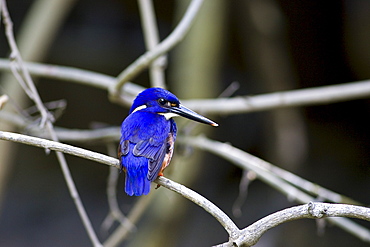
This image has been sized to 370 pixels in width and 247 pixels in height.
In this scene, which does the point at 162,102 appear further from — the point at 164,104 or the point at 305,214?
the point at 305,214

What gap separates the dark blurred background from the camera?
484cm

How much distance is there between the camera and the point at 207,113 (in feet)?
10.9

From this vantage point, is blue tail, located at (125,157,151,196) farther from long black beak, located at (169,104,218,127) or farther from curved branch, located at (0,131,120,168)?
long black beak, located at (169,104,218,127)

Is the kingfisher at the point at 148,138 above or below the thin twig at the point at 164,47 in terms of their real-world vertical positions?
below

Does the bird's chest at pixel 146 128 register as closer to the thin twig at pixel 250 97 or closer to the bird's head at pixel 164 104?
the bird's head at pixel 164 104

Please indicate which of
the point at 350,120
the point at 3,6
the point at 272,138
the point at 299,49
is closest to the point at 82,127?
the point at 272,138

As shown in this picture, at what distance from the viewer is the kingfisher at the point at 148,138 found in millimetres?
1700

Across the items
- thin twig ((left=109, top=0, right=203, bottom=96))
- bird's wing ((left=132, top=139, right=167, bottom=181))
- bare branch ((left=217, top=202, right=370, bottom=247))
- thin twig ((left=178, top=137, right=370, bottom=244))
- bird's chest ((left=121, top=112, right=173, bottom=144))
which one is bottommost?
bare branch ((left=217, top=202, right=370, bottom=247))

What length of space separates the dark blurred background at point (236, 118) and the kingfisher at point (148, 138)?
2.59 meters

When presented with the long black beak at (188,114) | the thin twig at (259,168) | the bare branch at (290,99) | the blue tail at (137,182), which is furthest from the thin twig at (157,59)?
the blue tail at (137,182)

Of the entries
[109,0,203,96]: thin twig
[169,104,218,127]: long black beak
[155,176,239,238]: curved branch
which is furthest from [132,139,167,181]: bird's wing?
[109,0,203,96]: thin twig

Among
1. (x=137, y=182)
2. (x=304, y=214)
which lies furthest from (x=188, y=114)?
(x=304, y=214)

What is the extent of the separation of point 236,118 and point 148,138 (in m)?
3.68

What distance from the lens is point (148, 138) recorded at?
1823 mm
